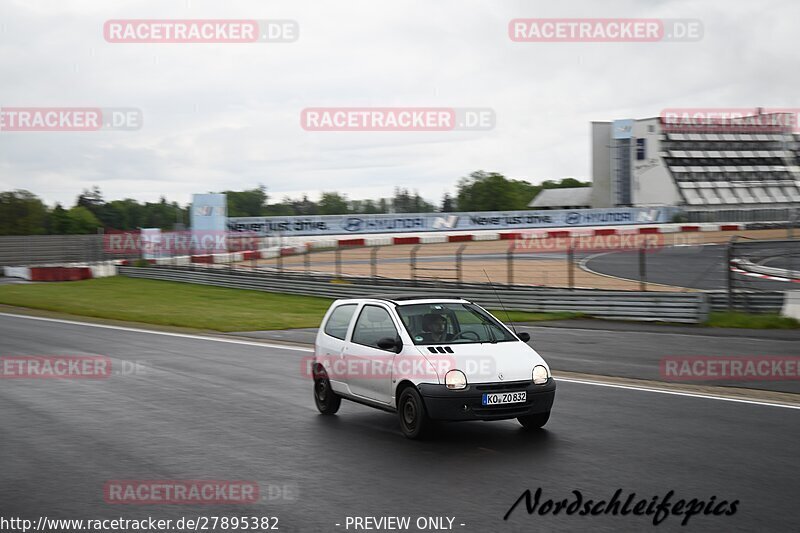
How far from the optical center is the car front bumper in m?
8.35

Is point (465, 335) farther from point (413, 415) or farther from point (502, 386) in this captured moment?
point (413, 415)

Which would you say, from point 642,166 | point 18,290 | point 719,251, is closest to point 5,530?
point 18,290

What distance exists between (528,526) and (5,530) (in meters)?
3.56

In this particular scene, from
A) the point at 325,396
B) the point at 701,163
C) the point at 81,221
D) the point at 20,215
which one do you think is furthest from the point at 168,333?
the point at 81,221

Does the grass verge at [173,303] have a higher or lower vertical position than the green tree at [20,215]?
lower

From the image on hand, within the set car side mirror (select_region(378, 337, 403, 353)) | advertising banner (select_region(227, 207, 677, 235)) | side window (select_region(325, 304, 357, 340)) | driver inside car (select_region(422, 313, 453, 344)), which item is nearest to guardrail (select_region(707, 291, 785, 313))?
side window (select_region(325, 304, 357, 340))

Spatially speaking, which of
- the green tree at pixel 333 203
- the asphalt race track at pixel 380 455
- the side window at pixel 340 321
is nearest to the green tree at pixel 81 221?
the green tree at pixel 333 203

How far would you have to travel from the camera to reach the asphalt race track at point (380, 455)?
621cm

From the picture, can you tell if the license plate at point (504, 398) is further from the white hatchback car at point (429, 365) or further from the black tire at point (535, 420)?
the black tire at point (535, 420)

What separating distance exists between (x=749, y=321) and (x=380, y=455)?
50.0ft

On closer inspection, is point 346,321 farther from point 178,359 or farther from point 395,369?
point 178,359

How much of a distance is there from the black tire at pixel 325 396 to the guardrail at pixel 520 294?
13759 mm

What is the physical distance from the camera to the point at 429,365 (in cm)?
857

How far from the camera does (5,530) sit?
586 centimetres
